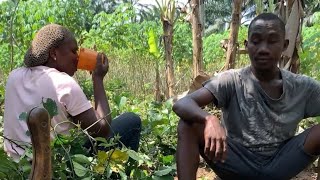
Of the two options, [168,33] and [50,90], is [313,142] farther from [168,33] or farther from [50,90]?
[168,33]

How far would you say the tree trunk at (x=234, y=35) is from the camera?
4957 millimetres

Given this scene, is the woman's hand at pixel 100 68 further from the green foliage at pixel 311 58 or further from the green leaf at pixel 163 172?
the green foliage at pixel 311 58

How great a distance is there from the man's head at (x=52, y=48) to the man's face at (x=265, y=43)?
855 mm

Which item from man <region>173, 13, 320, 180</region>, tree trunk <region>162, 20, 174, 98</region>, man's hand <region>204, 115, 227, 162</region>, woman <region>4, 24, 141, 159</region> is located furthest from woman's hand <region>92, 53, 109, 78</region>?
tree trunk <region>162, 20, 174, 98</region>

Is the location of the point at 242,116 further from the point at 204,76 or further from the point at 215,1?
the point at 215,1

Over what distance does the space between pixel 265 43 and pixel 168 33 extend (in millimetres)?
4403

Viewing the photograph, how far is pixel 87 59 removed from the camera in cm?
241

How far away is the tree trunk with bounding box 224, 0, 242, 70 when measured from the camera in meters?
4.96

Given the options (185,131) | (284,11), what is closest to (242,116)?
(185,131)

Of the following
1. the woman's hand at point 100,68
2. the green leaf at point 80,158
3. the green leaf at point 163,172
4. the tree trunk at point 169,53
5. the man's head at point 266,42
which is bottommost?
the tree trunk at point 169,53

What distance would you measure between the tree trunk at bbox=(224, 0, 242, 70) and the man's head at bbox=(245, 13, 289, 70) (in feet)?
8.79

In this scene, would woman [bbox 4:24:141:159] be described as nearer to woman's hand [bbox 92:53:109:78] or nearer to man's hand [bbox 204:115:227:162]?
woman's hand [bbox 92:53:109:78]

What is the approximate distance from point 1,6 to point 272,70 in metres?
6.14

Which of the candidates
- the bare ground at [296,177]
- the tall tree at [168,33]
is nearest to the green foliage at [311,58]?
the bare ground at [296,177]
